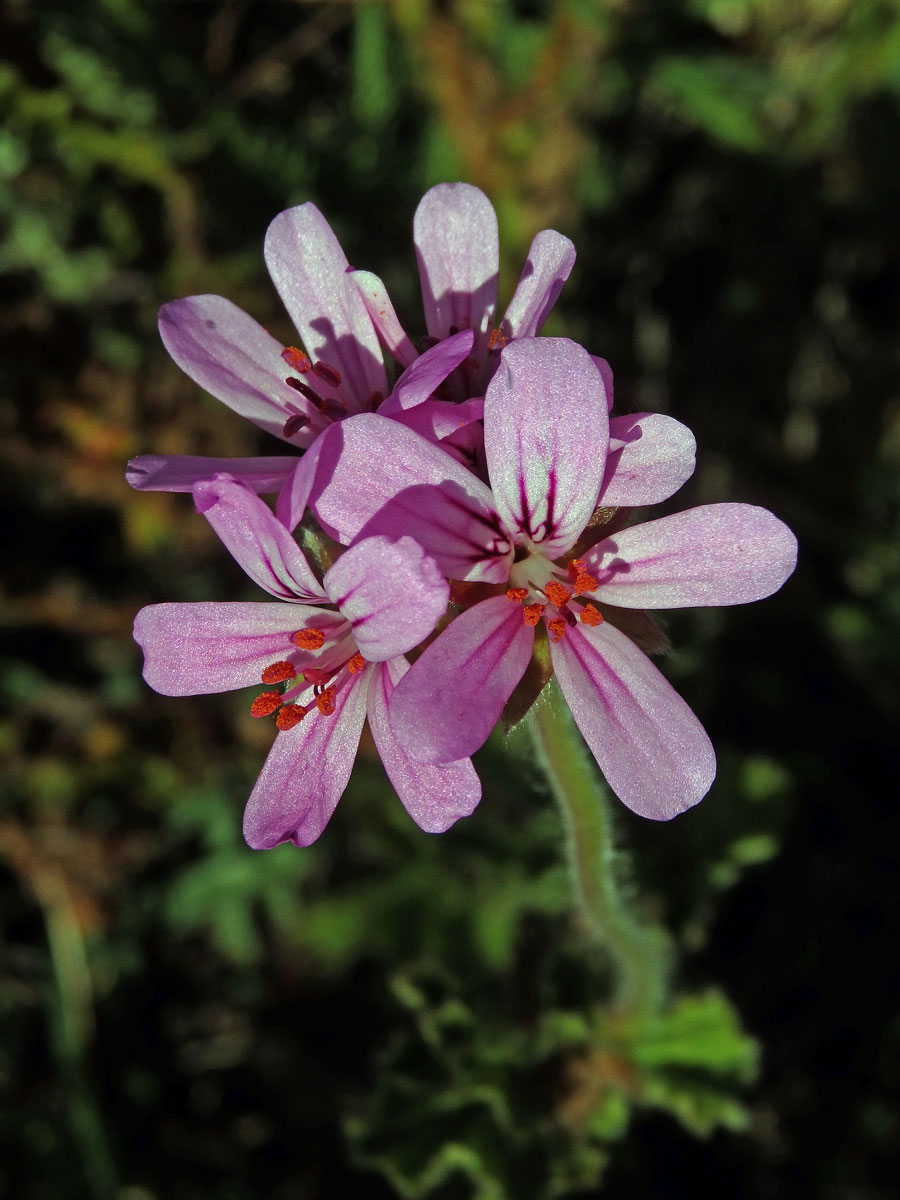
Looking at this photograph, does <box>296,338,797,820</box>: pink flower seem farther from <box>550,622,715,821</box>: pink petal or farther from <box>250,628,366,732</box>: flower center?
<box>250,628,366,732</box>: flower center

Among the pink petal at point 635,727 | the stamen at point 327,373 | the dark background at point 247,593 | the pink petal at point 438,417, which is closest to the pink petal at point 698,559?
the pink petal at point 635,727

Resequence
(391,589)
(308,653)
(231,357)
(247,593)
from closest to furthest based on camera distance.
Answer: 1. (391,589)
2. (308,653)
3. (231,357)
4. (247,593)

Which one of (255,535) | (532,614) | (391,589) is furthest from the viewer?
(532,614)

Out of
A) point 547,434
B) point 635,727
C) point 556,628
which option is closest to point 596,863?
point 635,727

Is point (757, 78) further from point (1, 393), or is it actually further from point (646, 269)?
point (1, 393)

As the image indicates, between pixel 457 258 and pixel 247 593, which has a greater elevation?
pixel 247 593

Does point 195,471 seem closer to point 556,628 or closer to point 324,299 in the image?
point 324,299
